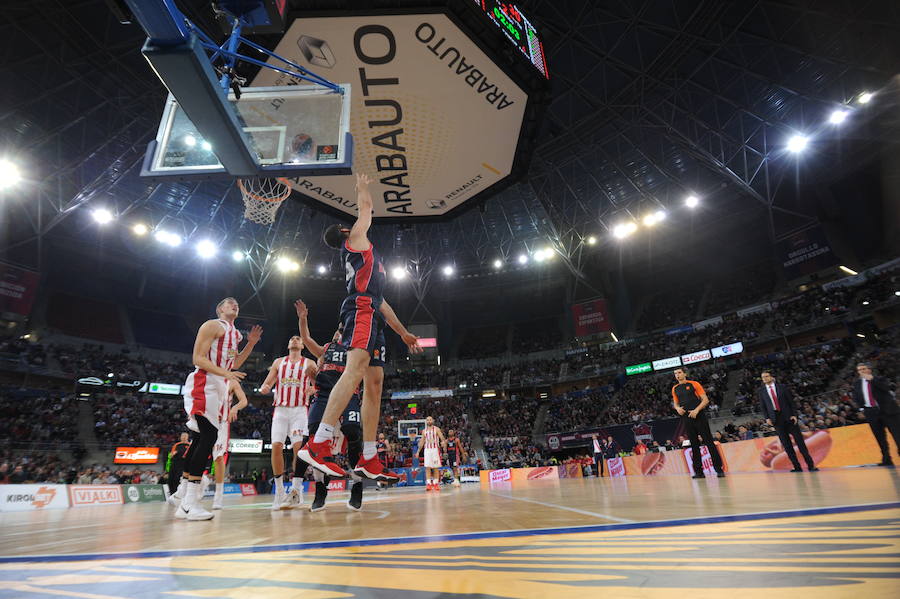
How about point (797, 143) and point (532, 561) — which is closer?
point (532, 561)

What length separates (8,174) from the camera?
63.2 feet

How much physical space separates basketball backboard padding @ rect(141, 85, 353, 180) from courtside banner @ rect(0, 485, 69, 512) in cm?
1050

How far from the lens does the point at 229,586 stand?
1.13 meters

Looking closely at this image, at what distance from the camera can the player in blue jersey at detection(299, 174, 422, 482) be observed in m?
3.56

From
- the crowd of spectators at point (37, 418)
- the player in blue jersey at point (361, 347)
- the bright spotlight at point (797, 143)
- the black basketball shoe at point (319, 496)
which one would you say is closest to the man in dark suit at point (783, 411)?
the player in blue jersey at point (361, 347)

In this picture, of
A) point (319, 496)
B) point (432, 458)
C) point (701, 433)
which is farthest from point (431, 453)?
point (319, 496)

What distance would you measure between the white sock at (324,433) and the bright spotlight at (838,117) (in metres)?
25.1

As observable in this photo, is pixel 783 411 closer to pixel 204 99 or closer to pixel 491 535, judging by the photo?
pixel 491 535

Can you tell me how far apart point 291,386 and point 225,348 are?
161 centimetres

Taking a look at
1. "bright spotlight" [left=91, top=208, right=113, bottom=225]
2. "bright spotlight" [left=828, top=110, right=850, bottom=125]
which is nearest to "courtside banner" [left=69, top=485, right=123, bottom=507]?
"bright spotlight" [left=91, top=208, right=113, bottom=225]

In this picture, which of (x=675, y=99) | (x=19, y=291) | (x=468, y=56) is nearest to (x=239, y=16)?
(x=468, y=56)

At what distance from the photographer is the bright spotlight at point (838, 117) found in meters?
18.5

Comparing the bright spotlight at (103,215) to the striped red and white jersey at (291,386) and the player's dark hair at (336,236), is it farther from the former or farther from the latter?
the player's dark hair at (336,236)

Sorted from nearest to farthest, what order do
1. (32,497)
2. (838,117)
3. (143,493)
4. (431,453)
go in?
1. (32,497)
2. (431,453)
3. (143,493)
4. (838,117)
